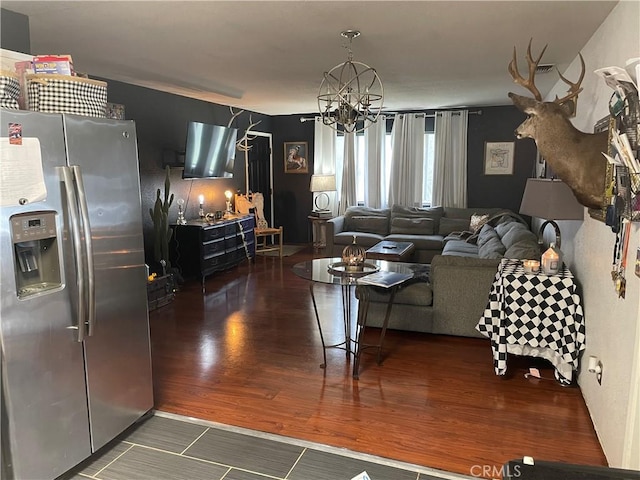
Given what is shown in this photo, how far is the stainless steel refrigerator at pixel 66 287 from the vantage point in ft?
6.43

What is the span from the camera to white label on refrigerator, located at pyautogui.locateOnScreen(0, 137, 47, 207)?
1.90 m

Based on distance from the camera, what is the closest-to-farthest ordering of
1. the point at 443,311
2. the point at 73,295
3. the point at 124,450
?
1. the point at 73,295
2. the point at 124,450
3. the point at 443,311

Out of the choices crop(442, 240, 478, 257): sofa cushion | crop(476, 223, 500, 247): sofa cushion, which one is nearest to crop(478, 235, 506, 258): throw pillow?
crop(476, 223, 500, 247): sofa cushion

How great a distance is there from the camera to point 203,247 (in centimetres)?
575

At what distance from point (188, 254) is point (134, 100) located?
1868mm

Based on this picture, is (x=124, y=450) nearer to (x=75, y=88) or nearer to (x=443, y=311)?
(x=75, y=88)

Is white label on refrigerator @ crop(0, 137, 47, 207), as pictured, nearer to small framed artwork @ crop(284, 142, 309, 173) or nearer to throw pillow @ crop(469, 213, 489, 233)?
throw pillow @ crop(469, 213, 489, 233)

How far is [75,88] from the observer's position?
225cm

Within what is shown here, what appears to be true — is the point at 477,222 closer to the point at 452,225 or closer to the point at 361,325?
the point at 452,225

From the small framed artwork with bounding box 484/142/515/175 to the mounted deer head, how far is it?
15.7ft

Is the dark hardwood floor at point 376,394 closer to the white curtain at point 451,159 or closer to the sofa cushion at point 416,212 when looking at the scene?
the sofa cushion at point 416,212

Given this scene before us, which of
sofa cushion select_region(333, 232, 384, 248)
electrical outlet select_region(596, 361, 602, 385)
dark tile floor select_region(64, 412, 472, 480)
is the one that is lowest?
dark tile floor select_region(64, 412, 472, 480)

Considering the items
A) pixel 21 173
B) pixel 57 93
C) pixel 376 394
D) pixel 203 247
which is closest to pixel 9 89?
pixel 57 93

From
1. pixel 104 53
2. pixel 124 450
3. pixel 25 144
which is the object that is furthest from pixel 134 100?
pixel 124 450
